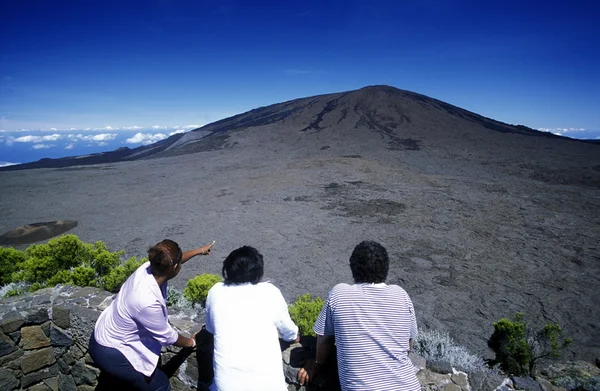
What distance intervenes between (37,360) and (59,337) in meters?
0.34

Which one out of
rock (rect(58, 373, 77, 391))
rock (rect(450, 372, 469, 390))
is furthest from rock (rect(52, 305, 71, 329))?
rock (rect(450, 372, 469, 390))

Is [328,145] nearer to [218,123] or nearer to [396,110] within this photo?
[396,110]

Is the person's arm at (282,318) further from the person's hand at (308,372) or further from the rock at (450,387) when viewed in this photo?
the rock at (450,387)

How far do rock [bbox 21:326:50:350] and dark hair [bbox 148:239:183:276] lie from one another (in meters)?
2.14

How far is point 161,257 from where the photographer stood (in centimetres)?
239

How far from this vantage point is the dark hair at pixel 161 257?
2.38 m

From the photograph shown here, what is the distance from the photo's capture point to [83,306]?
3.45 metres

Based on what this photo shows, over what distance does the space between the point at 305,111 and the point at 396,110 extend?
39.5 feet

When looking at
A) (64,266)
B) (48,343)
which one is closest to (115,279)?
(64,266)

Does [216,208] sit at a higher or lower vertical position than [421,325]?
higher

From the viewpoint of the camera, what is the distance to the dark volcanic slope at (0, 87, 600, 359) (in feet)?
24.6

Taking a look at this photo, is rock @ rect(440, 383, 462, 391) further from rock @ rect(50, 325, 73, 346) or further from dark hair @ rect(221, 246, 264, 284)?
rock @ rect(50, 325, 73, 346)

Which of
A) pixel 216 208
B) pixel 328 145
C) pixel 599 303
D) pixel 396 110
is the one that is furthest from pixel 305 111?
pixel 599 303

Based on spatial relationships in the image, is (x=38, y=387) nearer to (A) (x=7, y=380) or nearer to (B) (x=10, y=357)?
(A) (x=7, y=380)
